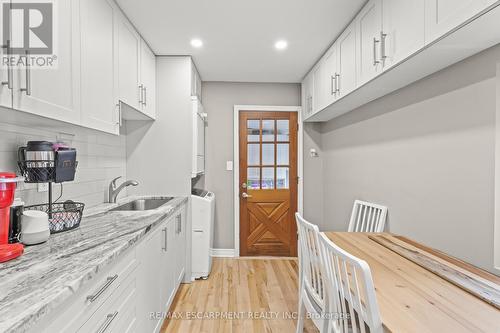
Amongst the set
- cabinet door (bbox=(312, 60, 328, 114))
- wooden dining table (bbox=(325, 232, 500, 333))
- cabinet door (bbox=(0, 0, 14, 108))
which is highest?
cabinet door (bbox=(312, 60, 328, 114))

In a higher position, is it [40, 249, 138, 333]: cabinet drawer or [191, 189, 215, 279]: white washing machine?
[40, 249, 138, 333]: cabinet drawer

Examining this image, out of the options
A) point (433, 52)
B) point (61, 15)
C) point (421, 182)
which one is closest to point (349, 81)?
point (433, 52)

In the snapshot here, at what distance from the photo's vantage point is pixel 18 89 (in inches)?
43.7

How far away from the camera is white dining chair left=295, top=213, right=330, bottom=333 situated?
1384mm

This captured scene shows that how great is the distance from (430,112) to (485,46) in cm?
52

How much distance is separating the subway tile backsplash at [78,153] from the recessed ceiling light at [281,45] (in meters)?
1.87

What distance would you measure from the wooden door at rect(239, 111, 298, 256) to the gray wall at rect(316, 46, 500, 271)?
124 cm

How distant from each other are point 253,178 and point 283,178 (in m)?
0.44

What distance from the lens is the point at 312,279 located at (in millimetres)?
1665

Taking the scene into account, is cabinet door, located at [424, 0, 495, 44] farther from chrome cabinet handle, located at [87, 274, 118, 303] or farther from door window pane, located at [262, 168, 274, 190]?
door window pane, located at [262, 168, 274, 190]

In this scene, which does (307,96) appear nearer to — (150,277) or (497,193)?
(497,193)

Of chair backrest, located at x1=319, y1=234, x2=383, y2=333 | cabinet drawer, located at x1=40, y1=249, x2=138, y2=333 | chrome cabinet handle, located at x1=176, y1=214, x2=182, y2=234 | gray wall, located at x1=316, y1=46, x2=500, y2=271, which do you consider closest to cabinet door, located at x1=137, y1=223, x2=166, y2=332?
cabinet drawer, located at x1=40, y1=249, x2=138, y2=333

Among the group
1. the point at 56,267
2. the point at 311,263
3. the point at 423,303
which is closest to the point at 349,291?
the point at 423,303

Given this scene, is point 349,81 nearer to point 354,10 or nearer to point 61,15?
point 354,10
